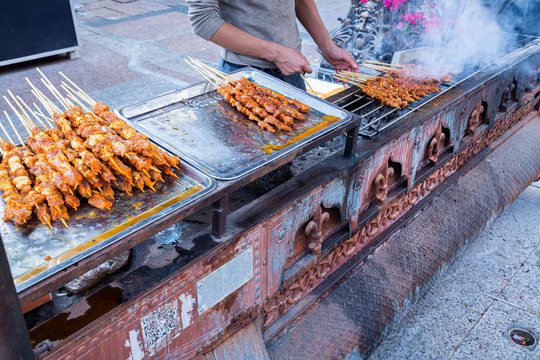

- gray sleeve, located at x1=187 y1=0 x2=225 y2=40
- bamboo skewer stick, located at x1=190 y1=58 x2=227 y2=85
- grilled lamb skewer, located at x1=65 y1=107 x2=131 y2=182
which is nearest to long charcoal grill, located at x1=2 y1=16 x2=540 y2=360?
grilled lamb skewer, located at x1=65 y1=107 x2=131 y2=182

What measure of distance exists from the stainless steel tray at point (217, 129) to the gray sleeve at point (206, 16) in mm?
405

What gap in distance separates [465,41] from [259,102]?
4064 millimetres

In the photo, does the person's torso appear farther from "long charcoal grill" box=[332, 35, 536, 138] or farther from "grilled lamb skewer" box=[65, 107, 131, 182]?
"grilled lamb skewer" box=[65, 107, 131, 182]

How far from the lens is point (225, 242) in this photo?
202 centimetres

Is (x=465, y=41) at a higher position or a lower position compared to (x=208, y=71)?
lower

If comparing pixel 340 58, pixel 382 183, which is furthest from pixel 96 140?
pixel 340 58

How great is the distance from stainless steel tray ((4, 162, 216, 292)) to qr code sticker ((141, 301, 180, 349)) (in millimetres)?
413

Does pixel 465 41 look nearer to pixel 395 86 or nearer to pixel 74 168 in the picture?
pixel 395 86

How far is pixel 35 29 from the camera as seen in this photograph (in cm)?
797

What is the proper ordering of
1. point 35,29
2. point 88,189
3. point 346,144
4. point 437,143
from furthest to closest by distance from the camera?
1. point 35,29
2. point 437,143
3. point 346,144
4. point 88,189

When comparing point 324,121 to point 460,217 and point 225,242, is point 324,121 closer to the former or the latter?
point 225,242

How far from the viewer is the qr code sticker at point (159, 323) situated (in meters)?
1.81

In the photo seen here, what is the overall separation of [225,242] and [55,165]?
0.79 m

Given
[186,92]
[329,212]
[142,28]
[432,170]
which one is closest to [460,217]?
[432,170]
